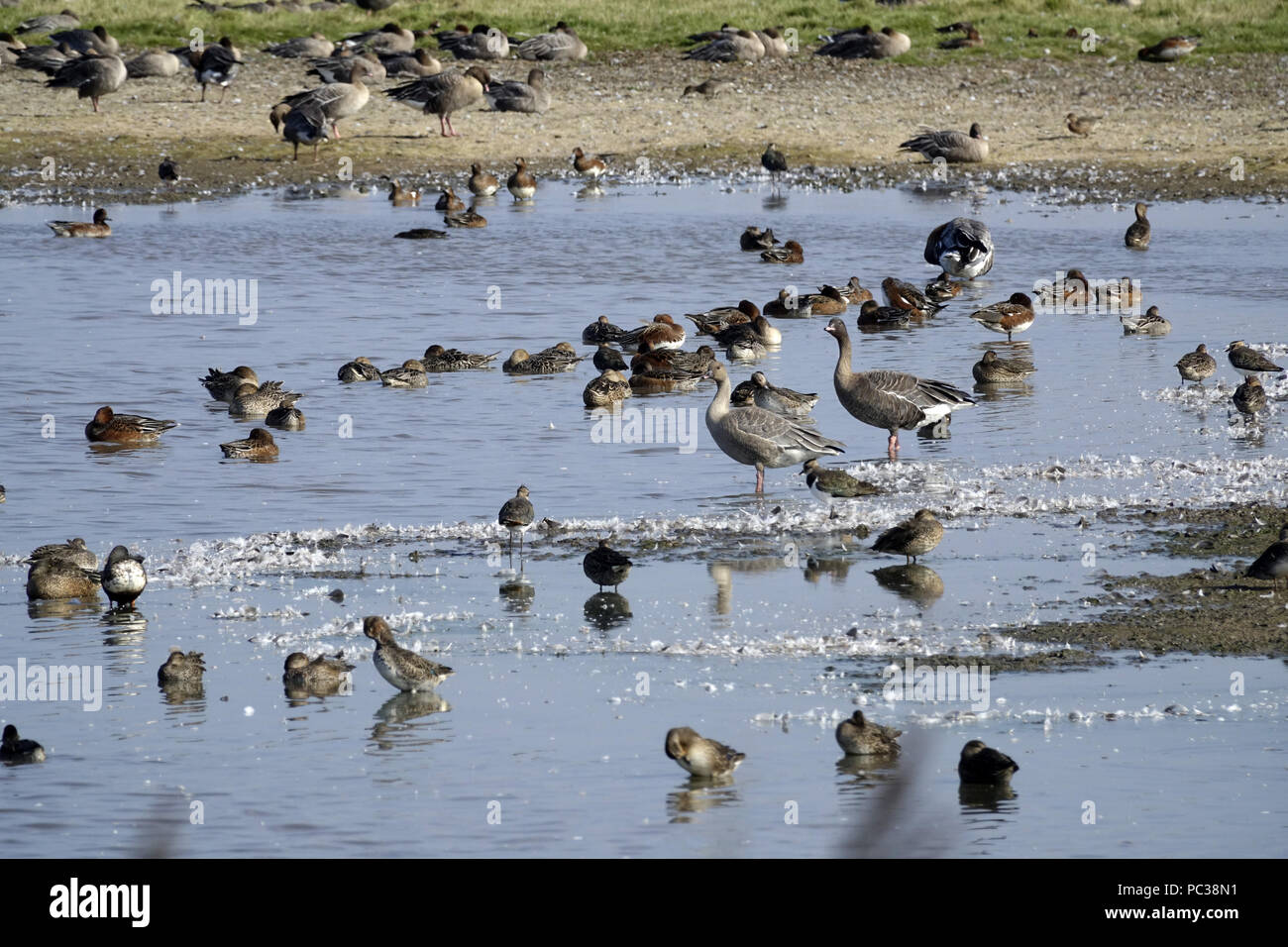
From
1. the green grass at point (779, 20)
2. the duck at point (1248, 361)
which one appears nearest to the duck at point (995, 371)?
the duck at point (1248, 361)

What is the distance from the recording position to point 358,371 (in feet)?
64.6

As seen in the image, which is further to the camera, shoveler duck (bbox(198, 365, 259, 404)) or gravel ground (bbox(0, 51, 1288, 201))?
gravel ground (bbox(0, 51, 1288, 201))

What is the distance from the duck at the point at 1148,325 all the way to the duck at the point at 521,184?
536 inches

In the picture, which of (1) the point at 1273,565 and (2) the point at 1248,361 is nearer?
(1) the point at 1273,565

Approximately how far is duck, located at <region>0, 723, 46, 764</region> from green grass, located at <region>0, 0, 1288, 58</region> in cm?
3509

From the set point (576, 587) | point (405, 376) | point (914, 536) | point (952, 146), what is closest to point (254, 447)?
point (405, 376)

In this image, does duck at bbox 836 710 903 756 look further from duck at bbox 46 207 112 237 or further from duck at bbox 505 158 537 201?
duck at bbox 505 158 537 201

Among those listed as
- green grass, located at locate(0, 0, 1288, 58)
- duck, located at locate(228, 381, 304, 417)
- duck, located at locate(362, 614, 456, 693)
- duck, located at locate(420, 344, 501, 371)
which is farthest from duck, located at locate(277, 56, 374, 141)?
duck, located at locate(362, 614, 456, 693)

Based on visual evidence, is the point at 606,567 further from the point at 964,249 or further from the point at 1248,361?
the point at 964,249

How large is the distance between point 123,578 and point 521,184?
21705mm

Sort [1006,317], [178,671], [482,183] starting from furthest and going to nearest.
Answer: [482,183]
[1006,317]
[178,671]

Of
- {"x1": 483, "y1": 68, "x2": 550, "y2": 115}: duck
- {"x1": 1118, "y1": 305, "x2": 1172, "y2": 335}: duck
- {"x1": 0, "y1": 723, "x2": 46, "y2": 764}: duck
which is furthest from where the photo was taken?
{"x1": 483, "y1": 68, "x2": 550, "y2": 115}: duck

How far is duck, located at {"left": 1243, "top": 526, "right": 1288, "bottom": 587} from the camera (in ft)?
36.3

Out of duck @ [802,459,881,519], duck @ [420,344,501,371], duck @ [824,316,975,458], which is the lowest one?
duck @ [802,459,881,519]
